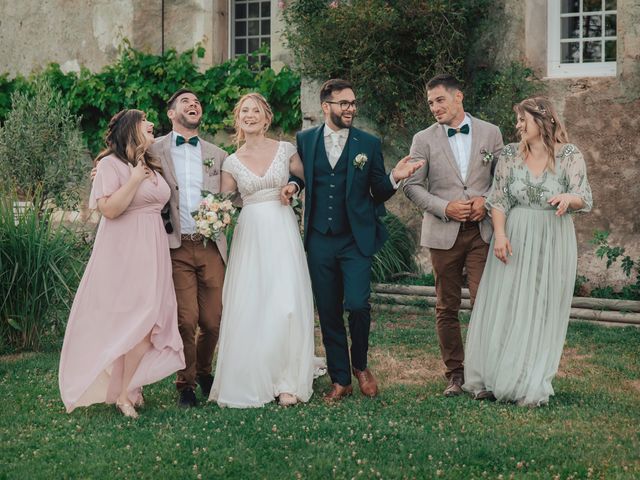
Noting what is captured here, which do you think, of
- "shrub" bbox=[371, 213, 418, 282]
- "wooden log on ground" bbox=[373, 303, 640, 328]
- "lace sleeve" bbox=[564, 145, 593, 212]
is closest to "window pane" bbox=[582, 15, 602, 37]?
"shrub" bbox=[371, 213, 418, 282]

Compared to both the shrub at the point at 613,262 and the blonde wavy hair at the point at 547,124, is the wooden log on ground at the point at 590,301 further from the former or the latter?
the blonde wavy hair at the point at 547,124

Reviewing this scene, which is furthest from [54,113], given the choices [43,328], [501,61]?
[501,61]

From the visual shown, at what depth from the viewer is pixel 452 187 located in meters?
6.57

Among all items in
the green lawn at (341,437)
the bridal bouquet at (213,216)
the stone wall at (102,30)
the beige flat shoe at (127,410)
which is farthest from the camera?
the stone wall at (102,30)

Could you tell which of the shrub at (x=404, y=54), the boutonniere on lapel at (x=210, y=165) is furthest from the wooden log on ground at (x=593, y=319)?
the boutonniere on lapel at (x=210, y=165)

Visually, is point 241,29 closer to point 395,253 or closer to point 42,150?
point 42,150

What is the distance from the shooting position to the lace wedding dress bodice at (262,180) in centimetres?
642

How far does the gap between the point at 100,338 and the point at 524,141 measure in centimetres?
311

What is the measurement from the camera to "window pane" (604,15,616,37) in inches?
436

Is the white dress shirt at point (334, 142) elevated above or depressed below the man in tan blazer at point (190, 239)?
above

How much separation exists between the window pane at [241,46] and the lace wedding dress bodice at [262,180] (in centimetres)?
861

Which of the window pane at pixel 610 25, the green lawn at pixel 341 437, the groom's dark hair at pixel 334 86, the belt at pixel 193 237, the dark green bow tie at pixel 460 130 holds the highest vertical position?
the window pane at pixel 610 25

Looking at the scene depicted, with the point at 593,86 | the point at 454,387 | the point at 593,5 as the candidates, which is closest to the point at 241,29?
the point at 593,5

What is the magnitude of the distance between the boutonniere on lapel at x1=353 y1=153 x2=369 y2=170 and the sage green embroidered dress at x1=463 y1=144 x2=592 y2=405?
2.92 feet
